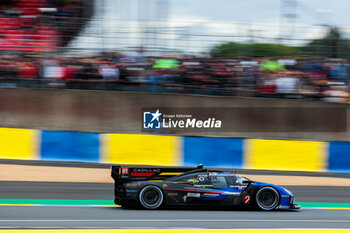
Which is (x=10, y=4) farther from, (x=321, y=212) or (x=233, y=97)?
(x=321, y=212)

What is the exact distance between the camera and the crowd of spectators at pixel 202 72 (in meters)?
15.0

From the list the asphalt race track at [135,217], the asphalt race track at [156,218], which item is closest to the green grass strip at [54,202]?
the asphalt race track at [135,217]

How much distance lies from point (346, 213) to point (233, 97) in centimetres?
650

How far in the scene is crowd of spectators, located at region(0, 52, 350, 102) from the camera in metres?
15.0

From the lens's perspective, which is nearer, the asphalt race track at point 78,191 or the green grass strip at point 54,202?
the green grass strip at point 54,202

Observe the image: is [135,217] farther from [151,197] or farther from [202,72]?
[202,72]

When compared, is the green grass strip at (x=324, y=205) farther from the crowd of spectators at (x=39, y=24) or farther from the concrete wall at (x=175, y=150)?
the crowd of spectators at (x=39, y=24)

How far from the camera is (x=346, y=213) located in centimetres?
1002

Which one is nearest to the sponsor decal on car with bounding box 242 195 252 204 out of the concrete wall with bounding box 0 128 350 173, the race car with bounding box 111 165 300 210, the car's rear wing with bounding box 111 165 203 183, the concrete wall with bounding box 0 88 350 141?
the race car with bounding box 111 165 300 210

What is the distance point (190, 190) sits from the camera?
9.34 metres

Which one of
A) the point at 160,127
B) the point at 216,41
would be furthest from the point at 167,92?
the point at 216,41

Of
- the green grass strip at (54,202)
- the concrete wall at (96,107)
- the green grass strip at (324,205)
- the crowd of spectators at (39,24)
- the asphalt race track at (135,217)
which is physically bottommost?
the green grass strip at (324,205)

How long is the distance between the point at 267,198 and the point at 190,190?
1477mm

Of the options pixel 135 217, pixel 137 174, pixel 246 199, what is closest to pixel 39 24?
pixel 137 174
